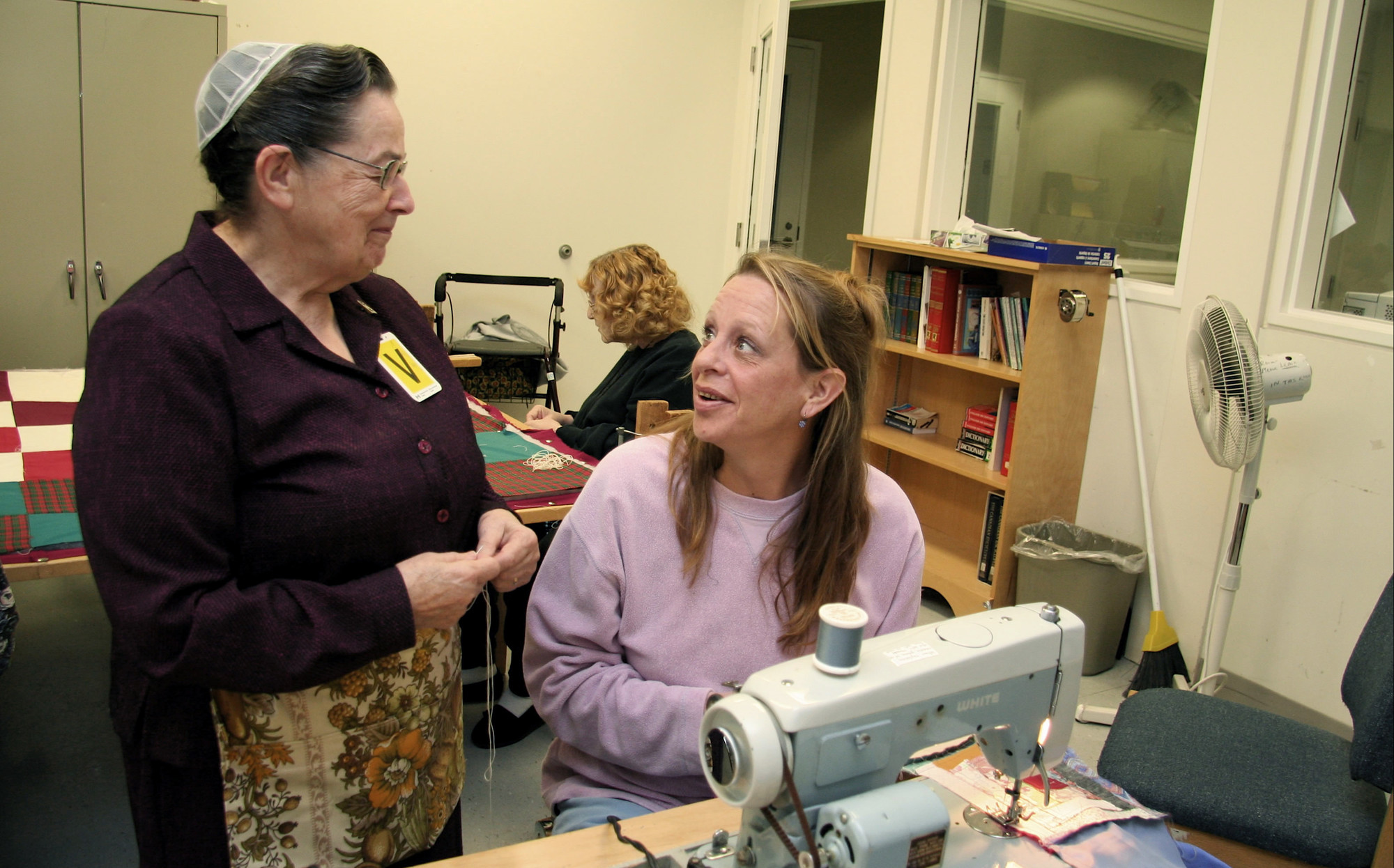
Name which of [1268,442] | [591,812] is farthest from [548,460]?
[1268,442]

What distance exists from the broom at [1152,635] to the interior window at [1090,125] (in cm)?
45

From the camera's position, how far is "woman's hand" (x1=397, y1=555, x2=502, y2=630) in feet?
3.65

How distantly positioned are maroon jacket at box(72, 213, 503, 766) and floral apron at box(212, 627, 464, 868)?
0.06 m

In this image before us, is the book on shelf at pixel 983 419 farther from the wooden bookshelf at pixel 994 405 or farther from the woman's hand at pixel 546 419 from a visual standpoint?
the woman's hand at pixel 546 419

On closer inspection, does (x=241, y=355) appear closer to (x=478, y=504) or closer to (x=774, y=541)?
(x=478, y=504)

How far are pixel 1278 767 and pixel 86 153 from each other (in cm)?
431

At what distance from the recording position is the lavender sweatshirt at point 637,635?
4.03 ft

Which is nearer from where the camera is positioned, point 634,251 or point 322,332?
point 322,332

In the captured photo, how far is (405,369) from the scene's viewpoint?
127 cm

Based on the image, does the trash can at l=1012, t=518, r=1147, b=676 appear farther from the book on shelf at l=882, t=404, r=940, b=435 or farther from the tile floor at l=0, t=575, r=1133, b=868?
the book on shelf at l=882, t=404, r=940, b=435

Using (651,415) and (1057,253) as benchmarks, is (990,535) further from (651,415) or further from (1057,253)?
(651,415)

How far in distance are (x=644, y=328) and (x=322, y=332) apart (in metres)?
1.83

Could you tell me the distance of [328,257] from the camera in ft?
3.76

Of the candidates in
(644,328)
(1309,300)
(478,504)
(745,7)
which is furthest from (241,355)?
(745,7)
